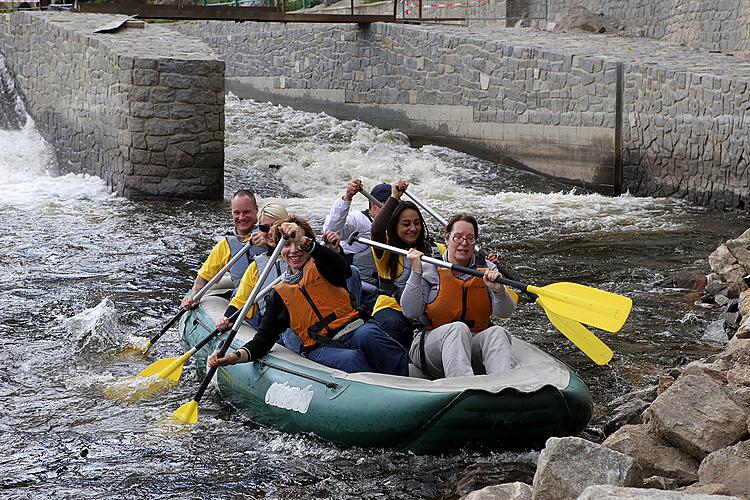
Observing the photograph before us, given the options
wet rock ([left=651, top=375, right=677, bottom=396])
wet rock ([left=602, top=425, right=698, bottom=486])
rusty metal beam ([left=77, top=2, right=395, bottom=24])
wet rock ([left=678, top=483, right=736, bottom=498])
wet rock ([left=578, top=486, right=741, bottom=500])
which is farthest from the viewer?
rusty metal beam ([left=77, top=2, right=395, bottom=24])

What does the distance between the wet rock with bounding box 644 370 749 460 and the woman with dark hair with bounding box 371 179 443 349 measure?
1.39 meters

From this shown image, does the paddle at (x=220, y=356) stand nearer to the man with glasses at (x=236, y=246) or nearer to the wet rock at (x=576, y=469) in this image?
the man with glasses at (x=236, y=246)

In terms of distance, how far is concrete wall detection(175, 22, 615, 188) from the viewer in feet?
43.4

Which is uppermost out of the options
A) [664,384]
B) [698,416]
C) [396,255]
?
[396,255]

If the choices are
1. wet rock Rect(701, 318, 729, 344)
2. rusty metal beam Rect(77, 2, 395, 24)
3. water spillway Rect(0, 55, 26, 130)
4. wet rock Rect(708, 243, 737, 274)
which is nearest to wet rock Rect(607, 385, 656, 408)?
wet rock Rect(701, 318, 729, 344)

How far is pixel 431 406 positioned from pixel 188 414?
4.32ft

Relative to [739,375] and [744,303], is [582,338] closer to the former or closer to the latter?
[739,375]

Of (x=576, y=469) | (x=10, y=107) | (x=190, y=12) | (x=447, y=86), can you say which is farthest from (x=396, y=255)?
(x=10, y=107)

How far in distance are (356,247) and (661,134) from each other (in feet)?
22.9

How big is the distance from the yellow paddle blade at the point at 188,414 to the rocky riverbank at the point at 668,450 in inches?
70.7

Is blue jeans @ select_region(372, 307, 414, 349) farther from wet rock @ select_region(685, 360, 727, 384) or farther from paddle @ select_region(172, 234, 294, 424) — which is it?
wet rock @ select_region(685, 360, 727, 384)

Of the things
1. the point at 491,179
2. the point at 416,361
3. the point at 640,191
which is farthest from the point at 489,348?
the point at 491,179

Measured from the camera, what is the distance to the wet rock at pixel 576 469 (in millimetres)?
3363

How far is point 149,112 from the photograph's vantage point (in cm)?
1114
